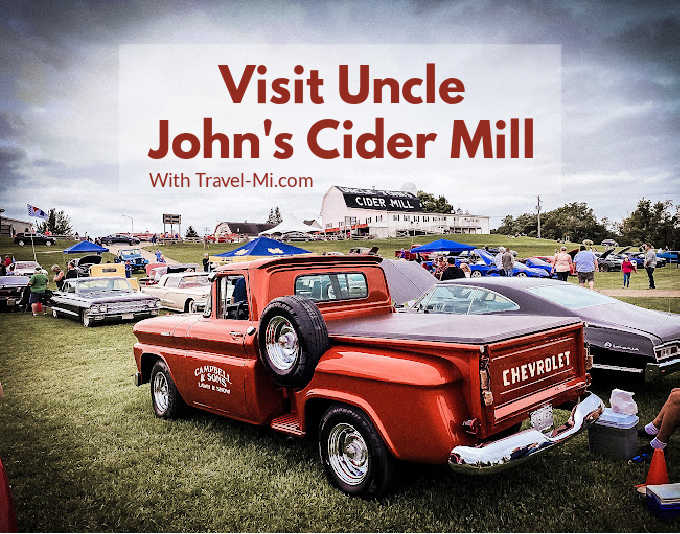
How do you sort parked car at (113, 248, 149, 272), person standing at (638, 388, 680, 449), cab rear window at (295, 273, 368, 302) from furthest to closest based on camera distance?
parked car at (113, 248, 149, 272), cab rear window at (295, 273, 368, 302), person standing at (638, 388, 680, 449)

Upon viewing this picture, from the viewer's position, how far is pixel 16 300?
1541cm

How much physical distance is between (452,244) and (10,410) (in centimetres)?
2048

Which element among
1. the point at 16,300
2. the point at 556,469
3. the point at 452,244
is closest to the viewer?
the point at 556,469

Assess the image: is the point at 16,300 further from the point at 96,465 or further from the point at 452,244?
the point at 452,244

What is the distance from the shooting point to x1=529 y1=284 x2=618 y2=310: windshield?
5.33m

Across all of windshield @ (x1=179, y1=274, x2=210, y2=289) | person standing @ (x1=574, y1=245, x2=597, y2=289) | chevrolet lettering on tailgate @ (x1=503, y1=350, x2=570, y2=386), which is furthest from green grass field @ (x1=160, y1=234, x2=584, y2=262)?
chevrolet lettering on tailgate @ (x1=503, y1=350, x2=570, y2=386)

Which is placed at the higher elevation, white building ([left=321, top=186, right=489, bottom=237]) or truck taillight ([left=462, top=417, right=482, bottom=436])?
white building ([left=321, top=186, right=489, bottom=237])

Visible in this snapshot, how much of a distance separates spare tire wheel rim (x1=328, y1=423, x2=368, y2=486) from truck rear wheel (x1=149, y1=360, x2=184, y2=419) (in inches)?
87.0

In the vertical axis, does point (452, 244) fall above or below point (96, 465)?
above

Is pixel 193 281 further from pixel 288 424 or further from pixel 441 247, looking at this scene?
pixel 441 247

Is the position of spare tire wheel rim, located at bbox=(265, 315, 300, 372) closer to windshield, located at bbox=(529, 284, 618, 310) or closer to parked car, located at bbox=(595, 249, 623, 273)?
windshield, located at bbox=(529, 284, 618, 310)

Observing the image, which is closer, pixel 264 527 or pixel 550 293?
pixel 264 527

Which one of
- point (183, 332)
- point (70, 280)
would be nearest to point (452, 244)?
point (70, 280)

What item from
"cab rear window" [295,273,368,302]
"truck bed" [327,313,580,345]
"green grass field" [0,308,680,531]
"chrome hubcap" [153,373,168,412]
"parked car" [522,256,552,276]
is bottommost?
"green grass field" [0,308,680,531]
